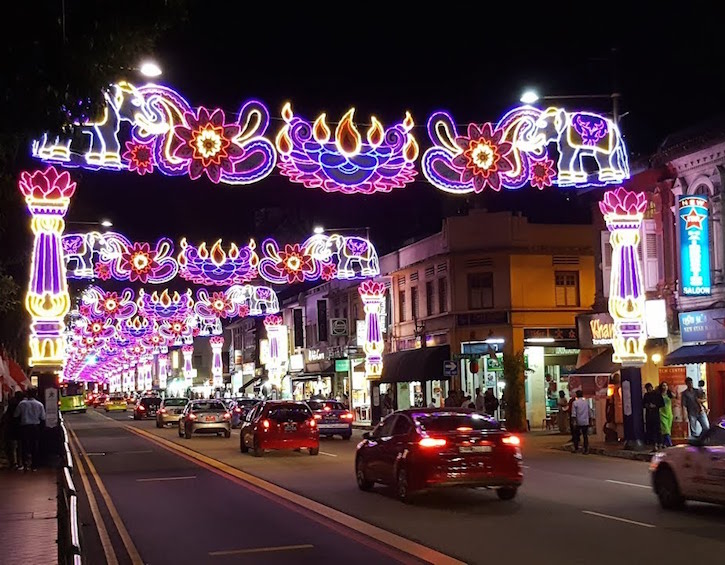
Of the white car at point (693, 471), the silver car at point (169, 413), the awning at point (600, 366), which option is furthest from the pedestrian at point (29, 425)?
the silver car at point (169, 413)

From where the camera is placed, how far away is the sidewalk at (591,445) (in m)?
26.5

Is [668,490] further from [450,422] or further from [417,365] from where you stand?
[417,365]

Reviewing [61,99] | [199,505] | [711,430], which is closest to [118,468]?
[199,505]

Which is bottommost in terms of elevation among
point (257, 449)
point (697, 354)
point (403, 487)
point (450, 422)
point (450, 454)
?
point (257, 449)

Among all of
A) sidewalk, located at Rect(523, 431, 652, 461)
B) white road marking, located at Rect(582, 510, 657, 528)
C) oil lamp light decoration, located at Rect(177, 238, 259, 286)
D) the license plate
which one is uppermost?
oil lamp light decoration, located at Rect(177, 238, 259, 286)

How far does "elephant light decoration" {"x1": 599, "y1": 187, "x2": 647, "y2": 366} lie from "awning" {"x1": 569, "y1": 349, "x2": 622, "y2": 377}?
13.9 ft

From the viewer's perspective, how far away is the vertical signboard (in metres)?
27.5

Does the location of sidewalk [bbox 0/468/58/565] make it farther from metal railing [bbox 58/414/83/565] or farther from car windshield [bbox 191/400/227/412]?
car windshield [bbox 191/400/227/412]

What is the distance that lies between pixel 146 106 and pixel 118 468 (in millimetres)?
9325

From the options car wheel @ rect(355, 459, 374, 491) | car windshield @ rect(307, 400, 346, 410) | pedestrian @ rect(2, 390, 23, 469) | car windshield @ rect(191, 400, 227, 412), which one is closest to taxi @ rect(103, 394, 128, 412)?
car windshield @ rect(191, 400, 227, 412)

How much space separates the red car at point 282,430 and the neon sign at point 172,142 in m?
9.03

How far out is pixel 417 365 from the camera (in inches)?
1799

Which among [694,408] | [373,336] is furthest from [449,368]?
[694,408]

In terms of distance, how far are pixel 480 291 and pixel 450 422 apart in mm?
27846
